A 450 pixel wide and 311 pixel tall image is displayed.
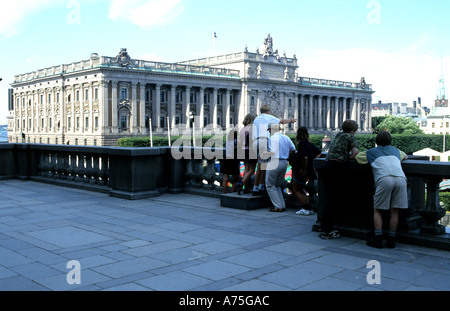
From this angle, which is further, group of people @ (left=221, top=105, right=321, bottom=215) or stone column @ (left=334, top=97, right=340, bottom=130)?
stone column @ (left=334, top=97, right=340, bottom=130)

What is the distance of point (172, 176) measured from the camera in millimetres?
13094

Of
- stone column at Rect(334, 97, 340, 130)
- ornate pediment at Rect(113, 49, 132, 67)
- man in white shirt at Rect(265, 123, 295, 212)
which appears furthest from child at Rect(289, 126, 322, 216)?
stone column at Rect(334, 97, 340, 130)

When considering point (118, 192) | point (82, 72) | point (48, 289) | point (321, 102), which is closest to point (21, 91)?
point (82, 72)

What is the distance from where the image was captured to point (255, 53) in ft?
339

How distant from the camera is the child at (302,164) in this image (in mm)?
9617

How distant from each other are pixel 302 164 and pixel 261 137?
4.11 feet

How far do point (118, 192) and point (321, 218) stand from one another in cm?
594

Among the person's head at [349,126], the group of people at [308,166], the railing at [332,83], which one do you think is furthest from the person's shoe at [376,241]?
the railing at [332,83]

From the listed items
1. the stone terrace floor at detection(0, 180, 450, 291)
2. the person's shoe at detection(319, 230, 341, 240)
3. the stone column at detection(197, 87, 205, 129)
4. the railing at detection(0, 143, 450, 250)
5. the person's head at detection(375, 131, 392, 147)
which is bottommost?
the stone terrace floor at detection(0, 180, 450, 291)

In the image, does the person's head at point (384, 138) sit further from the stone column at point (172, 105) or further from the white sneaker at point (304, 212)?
the stone column at point (172, 105)

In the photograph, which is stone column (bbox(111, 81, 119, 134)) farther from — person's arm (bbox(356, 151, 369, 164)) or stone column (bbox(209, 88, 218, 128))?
person's arm (bbox(356, 151, 369, 164))

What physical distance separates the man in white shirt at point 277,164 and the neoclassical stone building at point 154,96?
6896 centimetres

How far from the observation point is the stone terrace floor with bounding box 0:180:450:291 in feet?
18.1

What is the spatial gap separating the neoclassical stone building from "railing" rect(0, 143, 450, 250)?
59.9 m
